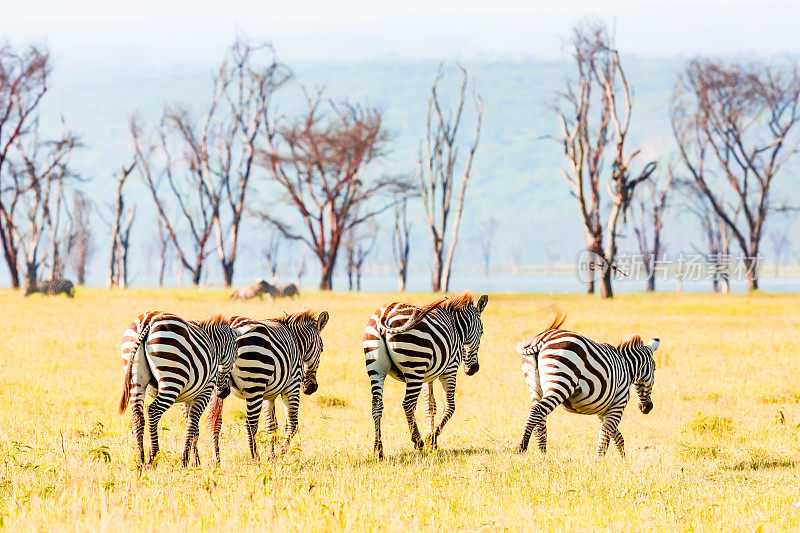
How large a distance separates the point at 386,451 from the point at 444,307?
5.73ft

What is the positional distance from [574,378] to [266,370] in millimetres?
3087

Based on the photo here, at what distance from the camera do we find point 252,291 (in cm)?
4109

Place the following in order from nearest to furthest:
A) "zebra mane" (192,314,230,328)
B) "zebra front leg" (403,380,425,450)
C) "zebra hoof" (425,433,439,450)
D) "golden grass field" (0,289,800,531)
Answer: "golden grass field" (0,289,800,531) → "zebra mane" (192,314,230,328) → "zebra front leg" (403,380,425,450) → "zebra hoof" (425,433,439,450)

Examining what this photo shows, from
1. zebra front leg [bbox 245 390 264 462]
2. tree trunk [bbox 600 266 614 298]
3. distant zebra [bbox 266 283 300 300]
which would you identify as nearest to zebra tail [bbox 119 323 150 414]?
zebra front leg [bbox 245 390 264 462]

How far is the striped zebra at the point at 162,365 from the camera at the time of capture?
786cm

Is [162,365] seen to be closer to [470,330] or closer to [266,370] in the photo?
[266,370]

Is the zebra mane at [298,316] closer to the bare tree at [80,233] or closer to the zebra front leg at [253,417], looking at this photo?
the zebra front leg at [253,417]

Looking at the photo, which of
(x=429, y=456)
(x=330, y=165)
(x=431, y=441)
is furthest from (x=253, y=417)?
(x=330, y=165)

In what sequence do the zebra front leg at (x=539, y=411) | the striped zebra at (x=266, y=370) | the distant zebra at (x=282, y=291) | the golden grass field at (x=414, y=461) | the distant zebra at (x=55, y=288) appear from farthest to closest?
the distant zebra at (x=282, y=291) → the distant zebra at (x=55, y=288) → the zebra front leg at (x=539, y=411) → the striped zebra at (x=266, y=370) → the golden grass field at (x=414, y=461)

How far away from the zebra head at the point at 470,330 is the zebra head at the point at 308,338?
1.62 meters

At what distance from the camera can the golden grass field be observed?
664 cm

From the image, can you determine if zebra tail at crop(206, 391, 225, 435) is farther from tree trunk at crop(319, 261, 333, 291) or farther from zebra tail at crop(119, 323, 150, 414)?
tree trunk at crop(319, 261, 333, 291)

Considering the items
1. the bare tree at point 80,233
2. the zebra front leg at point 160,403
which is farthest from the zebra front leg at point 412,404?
the bare tree at point 80,233

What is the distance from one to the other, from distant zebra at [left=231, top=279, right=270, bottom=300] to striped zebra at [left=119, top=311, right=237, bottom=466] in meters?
32.6
